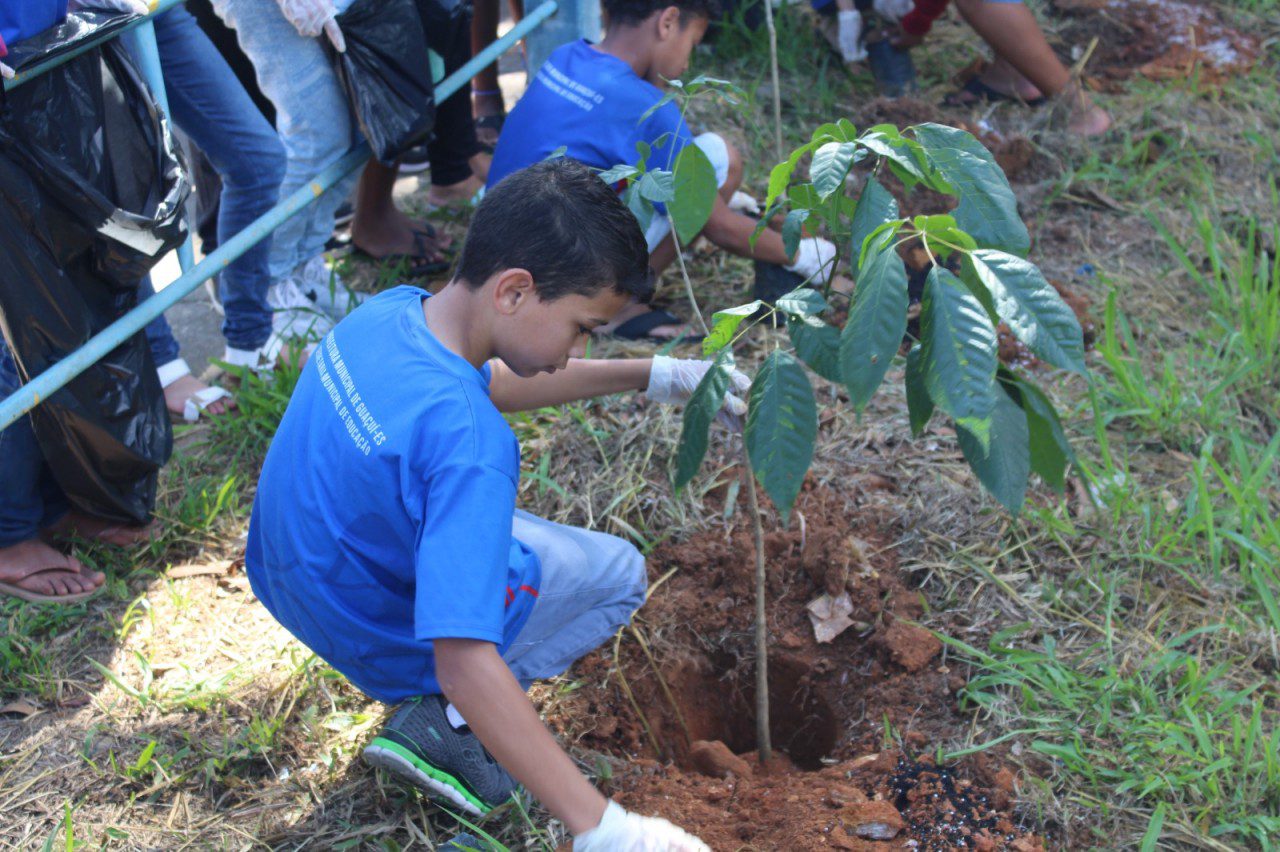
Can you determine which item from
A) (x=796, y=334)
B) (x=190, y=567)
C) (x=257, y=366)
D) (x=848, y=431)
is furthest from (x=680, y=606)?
(x=257, y=366)

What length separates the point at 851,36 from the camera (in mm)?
4395

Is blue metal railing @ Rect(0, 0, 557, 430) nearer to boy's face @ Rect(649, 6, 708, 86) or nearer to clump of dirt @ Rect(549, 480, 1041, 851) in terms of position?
boy's face @ Rect(649, 6, 708, 86)

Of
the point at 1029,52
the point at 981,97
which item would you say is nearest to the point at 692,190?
the point at 1029,52

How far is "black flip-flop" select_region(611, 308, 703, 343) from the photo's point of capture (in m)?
3.10

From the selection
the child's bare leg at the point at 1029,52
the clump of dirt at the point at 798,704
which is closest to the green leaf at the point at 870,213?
the clump of dirt at the point at 798,704

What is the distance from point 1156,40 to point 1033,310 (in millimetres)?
3808

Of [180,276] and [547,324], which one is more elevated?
[547,324]

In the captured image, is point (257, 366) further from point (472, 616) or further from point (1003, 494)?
point (1003, 494)

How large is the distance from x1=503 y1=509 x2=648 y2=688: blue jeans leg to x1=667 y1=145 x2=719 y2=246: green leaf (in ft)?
1.99

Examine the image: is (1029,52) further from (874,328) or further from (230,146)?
(874,328)

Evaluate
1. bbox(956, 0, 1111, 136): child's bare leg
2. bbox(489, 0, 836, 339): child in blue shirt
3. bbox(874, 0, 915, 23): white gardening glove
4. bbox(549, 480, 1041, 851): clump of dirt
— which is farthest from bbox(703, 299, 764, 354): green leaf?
bbox(874, 0, 915, 23): white gardening glove

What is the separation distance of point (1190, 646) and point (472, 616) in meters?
1.50

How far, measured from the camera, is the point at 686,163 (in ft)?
6.25

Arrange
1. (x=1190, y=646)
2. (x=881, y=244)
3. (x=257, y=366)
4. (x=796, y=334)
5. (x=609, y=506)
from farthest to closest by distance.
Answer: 1. (x=257, y=366)
2. (x=609, y=506)
3. (x=1190, y=646)
4. (x=796, y=334)
5. (x=881, y=244)
